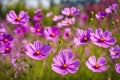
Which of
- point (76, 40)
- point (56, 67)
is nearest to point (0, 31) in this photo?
point (76, 40)

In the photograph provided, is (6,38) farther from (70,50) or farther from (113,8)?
(113,8)

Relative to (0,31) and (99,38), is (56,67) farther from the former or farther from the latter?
(0,31)

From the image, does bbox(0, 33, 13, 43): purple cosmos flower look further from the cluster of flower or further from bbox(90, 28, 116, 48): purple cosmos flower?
bbox(90, 28, 116, 48): purple cosmos flower

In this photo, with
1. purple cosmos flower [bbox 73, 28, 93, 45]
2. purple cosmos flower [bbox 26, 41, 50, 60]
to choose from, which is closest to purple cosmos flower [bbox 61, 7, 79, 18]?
purple cosmos flower [bbox 73, 28, 93, 45]

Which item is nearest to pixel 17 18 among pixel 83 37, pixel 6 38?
pixel 6 38

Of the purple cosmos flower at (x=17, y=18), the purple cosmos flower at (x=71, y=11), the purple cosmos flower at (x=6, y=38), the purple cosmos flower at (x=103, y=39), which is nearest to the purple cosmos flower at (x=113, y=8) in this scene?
the purple cosmos flower at (x=71, y=11)

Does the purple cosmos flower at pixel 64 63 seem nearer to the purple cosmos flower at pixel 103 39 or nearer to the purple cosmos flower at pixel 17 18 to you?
the purple cosmos flower at pixel 103 39
